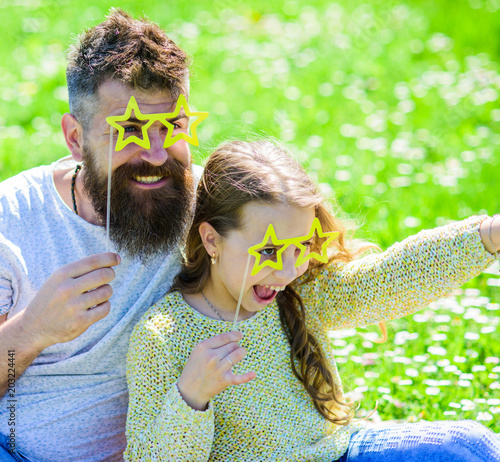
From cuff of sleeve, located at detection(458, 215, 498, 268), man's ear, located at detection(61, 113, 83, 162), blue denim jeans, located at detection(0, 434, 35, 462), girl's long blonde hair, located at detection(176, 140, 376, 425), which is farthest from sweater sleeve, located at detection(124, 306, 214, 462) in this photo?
cuff of sleeve, located at detection(458, 215, 498, 268)

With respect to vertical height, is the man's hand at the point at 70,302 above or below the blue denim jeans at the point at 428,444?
above

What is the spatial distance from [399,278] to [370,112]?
3.67 meters

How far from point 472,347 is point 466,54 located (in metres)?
4.05

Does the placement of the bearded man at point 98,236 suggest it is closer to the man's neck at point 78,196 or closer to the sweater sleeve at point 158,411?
the man's neck at point 78,196

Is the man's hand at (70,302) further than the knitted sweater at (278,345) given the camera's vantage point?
No

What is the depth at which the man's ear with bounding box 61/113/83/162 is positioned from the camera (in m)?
2.61

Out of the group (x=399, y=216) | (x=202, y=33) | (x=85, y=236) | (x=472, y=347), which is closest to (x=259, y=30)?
(x=202, y=33)

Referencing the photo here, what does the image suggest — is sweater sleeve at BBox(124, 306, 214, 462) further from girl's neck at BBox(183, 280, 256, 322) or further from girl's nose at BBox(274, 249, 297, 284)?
girl's nose at BBox(274, 249, 297, 284)

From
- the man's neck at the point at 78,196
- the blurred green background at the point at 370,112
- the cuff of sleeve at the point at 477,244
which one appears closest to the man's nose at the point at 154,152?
the man's neck at the point at 78,196

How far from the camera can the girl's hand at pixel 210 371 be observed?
2.07 metres

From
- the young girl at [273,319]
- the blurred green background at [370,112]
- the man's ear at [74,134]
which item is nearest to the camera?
the young girl at [273,319]

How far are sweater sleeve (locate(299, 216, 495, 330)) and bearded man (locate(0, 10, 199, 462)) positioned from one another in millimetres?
546

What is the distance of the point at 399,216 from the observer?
14.5 ft

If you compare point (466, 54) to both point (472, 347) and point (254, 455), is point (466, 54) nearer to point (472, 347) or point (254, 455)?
point (472, 347)
